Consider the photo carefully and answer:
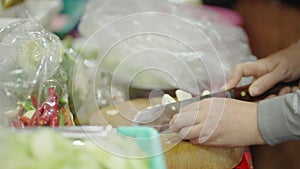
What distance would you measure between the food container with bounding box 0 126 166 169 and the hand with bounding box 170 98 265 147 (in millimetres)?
73

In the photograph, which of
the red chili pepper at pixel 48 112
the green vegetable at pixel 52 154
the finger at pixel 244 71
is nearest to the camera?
the green vegetable at pixel 52 154

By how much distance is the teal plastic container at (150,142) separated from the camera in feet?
2.44

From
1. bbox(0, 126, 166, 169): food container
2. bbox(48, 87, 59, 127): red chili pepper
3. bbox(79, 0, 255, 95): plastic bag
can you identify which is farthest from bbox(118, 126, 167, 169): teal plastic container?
bbox(79, 0, 255, 95): plastic bag

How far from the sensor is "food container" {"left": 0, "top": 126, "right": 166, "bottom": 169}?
668 millimetres

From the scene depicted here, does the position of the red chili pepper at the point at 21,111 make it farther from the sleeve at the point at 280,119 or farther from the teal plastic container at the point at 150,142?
the sleeve at the point at 280,119

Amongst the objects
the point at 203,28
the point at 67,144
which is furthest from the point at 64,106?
the point at 203,28

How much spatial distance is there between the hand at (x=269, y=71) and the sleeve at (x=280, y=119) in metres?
0.12

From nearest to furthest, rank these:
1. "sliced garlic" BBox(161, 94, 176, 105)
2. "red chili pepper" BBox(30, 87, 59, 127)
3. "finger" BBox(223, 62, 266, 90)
A: "red chili pepper" BBox(30, 87, 59, 127) < "sliced garlic" BBox(161, 94, 176, 105) < "finger" BBox(223, 62, 266, 90)

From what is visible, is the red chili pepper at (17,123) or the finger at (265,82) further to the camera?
the finger at (265,82)

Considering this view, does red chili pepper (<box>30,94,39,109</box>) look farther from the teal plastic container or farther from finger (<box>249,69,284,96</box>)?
finger (<box>249,69,284,96</box>)

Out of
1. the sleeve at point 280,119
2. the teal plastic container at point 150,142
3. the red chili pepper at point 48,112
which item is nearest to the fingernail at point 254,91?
the sleeve at point 280,119

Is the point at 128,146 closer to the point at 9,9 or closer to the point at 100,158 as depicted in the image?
the point at 100,158

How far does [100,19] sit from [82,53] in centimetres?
20

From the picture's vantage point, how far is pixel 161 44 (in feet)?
3.74
